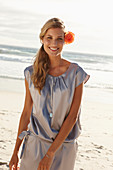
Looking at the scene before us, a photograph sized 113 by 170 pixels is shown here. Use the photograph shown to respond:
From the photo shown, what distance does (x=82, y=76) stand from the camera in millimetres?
2084

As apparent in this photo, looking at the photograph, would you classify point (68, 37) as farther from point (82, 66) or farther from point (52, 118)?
point (82, 66)

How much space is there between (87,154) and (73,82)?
11.3ft

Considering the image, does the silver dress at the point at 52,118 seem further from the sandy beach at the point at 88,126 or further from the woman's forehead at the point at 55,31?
the sandy beach at the point at 88,126

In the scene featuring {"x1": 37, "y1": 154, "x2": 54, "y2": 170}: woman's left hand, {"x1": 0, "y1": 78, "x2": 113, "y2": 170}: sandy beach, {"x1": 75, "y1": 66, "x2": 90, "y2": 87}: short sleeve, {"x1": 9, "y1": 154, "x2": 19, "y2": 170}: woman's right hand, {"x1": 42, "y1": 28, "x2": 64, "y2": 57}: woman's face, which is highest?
{"x1": 42, "y1": 28, "x2": 64, "y2": 57}: woman's face

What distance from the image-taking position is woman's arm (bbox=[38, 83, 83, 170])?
2.02 metres

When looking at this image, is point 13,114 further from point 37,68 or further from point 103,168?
point 37,68

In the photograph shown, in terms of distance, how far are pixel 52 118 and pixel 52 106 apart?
93 mm

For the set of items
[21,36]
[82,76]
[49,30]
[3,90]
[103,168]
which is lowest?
[103,168]

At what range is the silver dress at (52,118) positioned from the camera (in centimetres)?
209

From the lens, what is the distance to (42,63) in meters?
2.20

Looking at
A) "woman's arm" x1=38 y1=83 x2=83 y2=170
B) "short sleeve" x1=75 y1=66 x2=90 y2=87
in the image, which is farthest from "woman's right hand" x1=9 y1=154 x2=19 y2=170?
"short sleeve" x1=75 y1=66 x2=90 y2=87

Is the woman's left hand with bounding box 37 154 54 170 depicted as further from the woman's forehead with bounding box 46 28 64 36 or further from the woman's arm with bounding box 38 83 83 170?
the woman's forehead with bounding box 46 28 64 36

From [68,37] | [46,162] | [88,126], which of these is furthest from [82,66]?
[88,126]

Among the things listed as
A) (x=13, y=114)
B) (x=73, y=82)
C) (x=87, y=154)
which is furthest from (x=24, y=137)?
(x=13, y=114)
